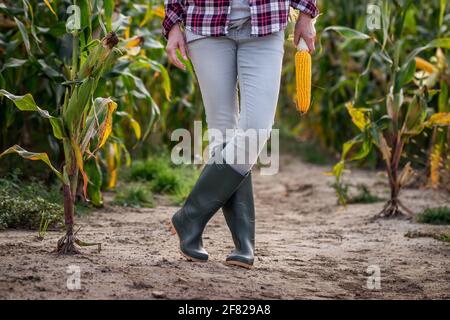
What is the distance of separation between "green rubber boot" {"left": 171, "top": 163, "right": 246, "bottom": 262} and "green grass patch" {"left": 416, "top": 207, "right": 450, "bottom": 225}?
1970mm

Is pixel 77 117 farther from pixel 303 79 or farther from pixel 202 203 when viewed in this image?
pixel 303 79

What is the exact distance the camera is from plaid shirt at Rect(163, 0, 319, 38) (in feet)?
9.65

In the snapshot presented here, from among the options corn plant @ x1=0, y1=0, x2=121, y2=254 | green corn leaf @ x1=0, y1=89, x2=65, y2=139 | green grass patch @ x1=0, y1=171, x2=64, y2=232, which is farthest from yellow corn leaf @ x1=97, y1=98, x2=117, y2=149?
green grass patch @ x1=0, y1=171, x2=64, y2=232

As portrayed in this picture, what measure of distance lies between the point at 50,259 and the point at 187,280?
0.61 metres

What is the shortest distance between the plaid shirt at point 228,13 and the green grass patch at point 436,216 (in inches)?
81.4

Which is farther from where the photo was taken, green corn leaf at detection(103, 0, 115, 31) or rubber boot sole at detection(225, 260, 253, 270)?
green corn leaf at detection(103, 0, 115, 31)

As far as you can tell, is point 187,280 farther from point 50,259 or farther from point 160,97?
point 160,97

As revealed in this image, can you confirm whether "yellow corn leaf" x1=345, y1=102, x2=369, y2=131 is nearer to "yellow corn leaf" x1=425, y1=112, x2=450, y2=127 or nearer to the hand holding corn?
"yellow corn leaf" x1=425, y1=112, x2=450, y2=127

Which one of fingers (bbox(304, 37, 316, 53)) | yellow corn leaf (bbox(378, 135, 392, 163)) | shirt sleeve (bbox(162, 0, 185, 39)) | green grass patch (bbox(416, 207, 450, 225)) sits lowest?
green grass patch (bbox(416, 207, 450, 225))

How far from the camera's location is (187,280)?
9.52 ft

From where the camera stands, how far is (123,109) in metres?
5.20

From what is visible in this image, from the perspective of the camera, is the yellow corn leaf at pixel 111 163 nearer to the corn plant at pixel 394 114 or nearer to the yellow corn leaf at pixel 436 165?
the corn plant at pixel 394 114

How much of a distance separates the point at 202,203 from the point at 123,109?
2.18 m

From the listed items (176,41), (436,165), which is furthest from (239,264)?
(436,165)
